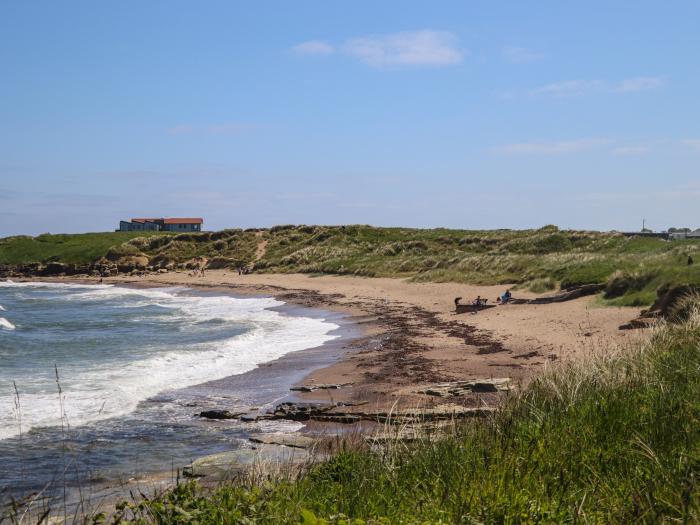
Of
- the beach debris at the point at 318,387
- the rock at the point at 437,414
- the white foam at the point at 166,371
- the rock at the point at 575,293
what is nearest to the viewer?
the rock at the point at 437,414

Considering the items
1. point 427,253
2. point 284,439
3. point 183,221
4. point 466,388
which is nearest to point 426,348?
point 466,388

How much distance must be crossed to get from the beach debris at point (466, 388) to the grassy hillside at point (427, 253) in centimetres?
869

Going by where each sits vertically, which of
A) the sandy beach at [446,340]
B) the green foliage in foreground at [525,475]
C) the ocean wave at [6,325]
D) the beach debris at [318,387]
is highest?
the green foliage in foreground at [525,475]

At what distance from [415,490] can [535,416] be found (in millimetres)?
1952

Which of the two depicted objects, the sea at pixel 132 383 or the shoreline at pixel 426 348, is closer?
the sea at pixel 132 383

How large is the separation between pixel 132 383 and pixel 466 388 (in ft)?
24.3

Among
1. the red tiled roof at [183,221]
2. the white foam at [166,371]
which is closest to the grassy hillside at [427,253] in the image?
the white foam at [166,371]

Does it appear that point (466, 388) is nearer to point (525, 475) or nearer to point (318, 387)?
point (318, 387)

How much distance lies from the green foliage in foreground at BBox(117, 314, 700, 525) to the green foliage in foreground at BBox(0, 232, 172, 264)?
73.9 meters

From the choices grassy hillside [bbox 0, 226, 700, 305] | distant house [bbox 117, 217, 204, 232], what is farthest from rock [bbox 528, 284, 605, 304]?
distant house [bbox 117, 217, 204, 232]

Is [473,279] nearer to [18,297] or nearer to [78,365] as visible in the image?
[78,365]

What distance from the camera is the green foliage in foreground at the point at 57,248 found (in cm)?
7719

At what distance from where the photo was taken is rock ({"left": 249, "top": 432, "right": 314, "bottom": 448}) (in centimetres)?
948

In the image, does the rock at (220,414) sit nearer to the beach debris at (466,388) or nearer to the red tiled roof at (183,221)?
the beach debris at (466,388)
